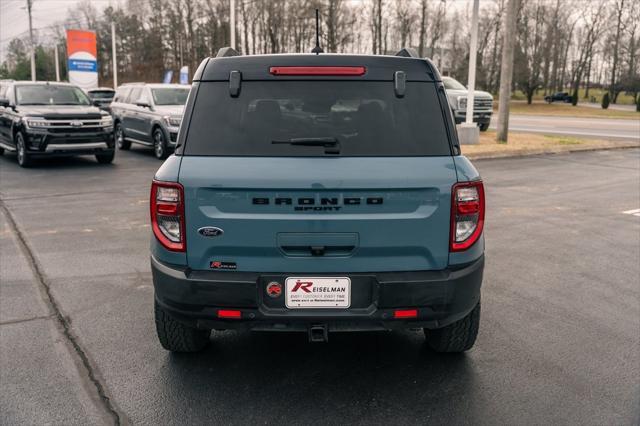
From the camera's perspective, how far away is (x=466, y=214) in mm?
3230

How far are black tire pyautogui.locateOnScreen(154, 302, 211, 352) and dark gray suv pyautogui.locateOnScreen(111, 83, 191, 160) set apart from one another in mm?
10961

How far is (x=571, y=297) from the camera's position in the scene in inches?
205

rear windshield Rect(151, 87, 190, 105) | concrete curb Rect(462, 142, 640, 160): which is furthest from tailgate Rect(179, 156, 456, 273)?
rear windshield Rect(151, 87, 190, 105)

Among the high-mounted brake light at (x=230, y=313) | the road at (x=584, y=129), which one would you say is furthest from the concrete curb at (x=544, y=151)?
the high-mounted brake light at (x=230, y=313)

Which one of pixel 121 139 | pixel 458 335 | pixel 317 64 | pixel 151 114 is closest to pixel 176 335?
pixel 458 335

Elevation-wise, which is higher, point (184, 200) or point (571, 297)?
point (184, 200)

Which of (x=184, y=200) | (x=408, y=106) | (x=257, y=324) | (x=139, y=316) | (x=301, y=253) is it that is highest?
(x=408, y=106)

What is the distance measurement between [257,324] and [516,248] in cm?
452

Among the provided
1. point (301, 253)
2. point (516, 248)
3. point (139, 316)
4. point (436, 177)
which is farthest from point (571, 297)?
point (139, 316)

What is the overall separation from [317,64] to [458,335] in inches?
74.5

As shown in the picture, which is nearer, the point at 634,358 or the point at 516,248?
the point at 634,358

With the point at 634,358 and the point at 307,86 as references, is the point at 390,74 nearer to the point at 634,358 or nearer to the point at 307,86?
the point at 307,86

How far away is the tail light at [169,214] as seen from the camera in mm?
3162

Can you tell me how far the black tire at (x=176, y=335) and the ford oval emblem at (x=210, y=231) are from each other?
0.80 metres
